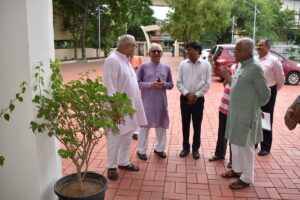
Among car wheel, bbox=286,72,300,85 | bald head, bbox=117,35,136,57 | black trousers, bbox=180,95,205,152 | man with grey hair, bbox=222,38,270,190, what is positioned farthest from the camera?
car wheel, bbox=286,72,300,85

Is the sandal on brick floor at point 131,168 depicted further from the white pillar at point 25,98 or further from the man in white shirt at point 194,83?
the white pillar at point 25,98

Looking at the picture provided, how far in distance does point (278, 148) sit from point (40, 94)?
165 inches

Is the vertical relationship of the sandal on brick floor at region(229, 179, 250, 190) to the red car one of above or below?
below

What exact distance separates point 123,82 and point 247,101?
4.99 ft

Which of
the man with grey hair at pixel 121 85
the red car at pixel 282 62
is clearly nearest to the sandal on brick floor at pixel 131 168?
the man with grey hair at pixel 121 85

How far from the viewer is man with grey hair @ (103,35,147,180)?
13.6 feet

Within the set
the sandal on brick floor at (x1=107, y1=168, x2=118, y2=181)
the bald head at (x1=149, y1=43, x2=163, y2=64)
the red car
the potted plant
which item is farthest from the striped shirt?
the red car

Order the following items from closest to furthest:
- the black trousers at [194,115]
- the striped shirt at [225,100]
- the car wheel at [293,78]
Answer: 1. the striped shirt at [225,100]
2. the black trousers at [194,115]
3. the car wheel at [293,78]

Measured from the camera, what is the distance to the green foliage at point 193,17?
20438 mm

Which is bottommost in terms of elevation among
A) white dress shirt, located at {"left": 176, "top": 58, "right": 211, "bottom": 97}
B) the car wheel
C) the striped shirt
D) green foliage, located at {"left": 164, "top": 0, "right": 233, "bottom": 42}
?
the car wheel

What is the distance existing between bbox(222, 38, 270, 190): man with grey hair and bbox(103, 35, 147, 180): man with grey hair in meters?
1.23

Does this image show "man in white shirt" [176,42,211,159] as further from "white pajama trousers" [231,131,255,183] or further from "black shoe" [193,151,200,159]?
A: "white pajama trousers" [231,131,255,183]

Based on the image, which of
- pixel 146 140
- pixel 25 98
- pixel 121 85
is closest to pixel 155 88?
pixel 121 85

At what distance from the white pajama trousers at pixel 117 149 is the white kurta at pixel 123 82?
139 millimetres
